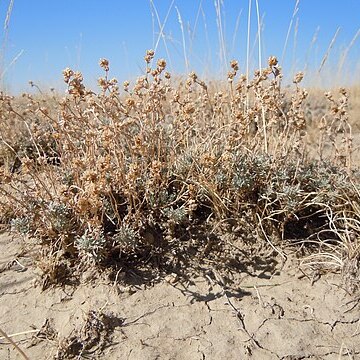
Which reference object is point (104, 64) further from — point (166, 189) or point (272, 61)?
point (272, 61)

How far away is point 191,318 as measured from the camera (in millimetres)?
1976

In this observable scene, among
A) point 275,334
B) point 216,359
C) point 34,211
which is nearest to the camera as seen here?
point 216,359

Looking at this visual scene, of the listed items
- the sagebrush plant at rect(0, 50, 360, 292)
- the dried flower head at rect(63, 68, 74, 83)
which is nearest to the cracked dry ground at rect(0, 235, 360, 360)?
the sagebrush plant at rect(0, 50, 360, 292)

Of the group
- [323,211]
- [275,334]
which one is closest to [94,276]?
[275,334]

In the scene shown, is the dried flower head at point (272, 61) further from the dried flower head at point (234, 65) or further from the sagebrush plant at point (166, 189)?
the dried flower head at point (234, 65)

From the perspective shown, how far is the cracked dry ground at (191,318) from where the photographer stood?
1.82 m

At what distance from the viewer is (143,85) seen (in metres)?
2.39

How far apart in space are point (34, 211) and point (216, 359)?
50.0 inches

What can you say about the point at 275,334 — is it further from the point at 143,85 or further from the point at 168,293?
the point at 143,85

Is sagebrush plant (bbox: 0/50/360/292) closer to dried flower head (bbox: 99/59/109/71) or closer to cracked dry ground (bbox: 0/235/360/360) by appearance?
dried flower head (bbox: 99/59/109/71)

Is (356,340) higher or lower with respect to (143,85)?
lower

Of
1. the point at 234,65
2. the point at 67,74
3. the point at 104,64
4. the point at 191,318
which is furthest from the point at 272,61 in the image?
the point at 191,318

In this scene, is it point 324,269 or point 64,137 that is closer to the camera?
point 324,269

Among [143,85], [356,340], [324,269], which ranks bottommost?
[356,340]
